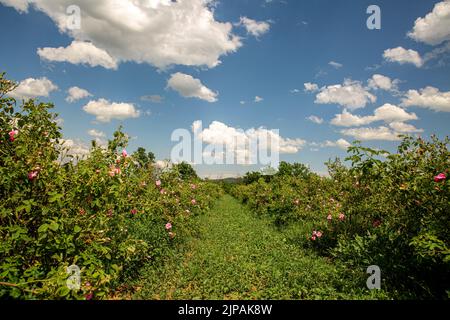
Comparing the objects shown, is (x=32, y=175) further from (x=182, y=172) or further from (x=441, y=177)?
(x=182, y=172)

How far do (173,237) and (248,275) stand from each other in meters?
2.76

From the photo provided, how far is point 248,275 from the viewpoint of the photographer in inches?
224

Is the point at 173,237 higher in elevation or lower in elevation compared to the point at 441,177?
lower

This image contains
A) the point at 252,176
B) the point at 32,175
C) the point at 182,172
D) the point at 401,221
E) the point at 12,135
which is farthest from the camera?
the point at 252,176

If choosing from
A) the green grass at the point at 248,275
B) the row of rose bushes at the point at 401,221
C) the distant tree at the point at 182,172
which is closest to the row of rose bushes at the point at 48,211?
the green grass at the point at 248,275

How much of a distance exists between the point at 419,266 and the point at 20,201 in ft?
18.9

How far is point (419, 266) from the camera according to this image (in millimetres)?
4441

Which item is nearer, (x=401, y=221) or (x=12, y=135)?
(x=12, y=135)

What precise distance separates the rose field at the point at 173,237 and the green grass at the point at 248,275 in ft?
0.09

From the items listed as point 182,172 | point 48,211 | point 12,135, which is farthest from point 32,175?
point 182,172

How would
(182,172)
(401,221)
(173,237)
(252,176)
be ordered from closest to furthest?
(401,221) → (173,237) → (182,172) → (252,176)

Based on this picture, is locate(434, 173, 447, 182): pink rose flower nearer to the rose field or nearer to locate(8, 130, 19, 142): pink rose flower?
the rose field

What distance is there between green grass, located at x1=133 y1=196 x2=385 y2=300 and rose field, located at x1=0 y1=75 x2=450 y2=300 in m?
0.03
